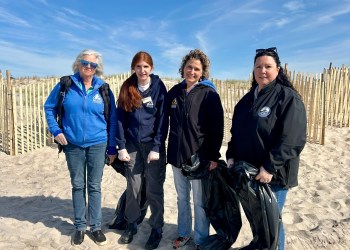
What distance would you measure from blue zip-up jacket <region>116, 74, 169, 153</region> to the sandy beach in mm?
1264

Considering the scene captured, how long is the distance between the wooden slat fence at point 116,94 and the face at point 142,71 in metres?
5.70

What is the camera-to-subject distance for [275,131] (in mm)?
2574

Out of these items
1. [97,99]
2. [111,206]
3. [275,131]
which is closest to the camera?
[275,131]

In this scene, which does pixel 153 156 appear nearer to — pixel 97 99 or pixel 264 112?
pixel 97 99

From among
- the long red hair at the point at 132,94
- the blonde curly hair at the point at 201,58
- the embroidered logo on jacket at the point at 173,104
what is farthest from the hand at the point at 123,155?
the blonde curly hair at the point at 201,58

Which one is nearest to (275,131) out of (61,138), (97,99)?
(97,99)

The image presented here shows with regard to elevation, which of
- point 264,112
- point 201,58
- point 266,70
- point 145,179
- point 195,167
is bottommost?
point 145,179

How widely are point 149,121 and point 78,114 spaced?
2.44ft

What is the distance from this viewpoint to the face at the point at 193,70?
10.2 feet

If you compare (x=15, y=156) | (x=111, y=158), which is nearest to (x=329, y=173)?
(x=111, y=158)

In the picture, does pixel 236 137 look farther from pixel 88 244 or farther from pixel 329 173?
pixel 329 173

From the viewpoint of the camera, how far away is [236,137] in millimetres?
2879

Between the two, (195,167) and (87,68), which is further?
(87,68)

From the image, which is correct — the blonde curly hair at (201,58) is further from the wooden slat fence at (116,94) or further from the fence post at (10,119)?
the fence post at (10,119)
